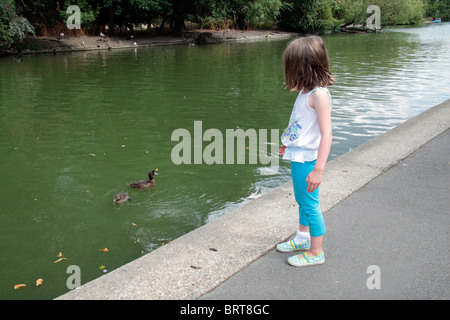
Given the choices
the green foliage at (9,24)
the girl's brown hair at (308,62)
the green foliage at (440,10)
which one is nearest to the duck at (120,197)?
the girl's brown hair at (308,62)

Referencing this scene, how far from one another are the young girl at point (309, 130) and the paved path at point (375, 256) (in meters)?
0.20

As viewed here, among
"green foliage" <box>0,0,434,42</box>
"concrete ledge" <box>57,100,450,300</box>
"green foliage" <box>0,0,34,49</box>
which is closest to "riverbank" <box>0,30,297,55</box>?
"green foliage" <box>0,0,434,42</box>

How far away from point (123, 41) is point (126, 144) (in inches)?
997

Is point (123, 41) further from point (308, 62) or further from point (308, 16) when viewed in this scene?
point (308, 62)

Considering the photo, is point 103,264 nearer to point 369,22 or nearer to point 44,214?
point 44,214

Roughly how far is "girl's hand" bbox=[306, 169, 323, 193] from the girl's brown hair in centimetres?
63

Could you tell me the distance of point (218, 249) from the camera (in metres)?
3.42

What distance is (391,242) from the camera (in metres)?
3.45

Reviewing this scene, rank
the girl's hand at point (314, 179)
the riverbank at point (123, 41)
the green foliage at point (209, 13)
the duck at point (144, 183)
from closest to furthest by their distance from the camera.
Answer: the girl's hand at point (314, 179)
the duck at point (144, 183)
the riverbank at point (123, 41)
the green foliage at point (209, 13)

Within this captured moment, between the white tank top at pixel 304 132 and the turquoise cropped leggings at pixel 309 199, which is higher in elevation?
the white tank top at pixel 304 132

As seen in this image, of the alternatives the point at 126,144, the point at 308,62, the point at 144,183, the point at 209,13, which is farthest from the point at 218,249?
the point at 209,13

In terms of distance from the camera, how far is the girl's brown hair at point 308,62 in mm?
2941

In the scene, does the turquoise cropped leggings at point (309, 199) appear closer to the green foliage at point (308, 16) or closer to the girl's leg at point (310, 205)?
the girl's leg at point (310, 205)
